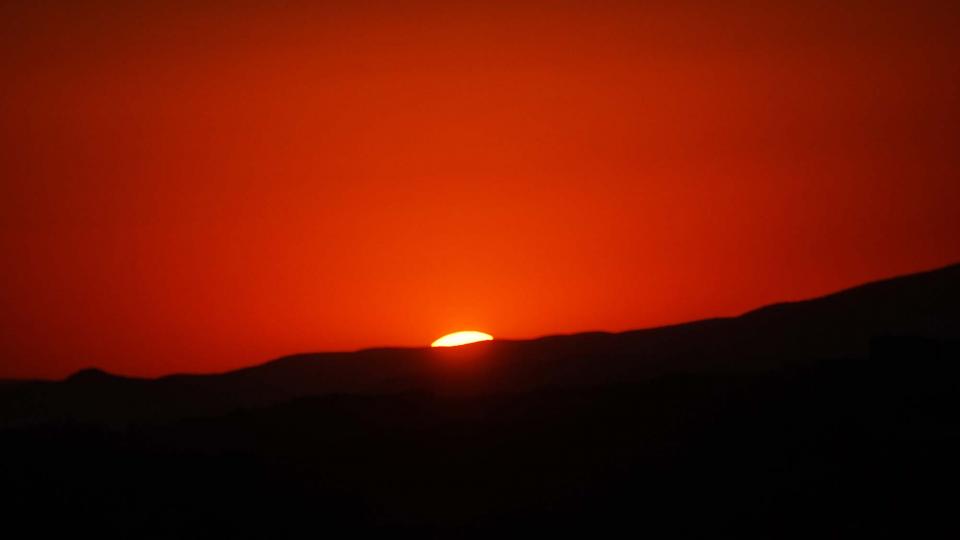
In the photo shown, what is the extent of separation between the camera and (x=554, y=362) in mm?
23797

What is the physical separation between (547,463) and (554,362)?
29.0 feet

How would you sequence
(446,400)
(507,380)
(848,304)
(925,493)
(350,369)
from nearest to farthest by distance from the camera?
(925,493)
(446,400)
(507,380)
(848,304)
(350,369)

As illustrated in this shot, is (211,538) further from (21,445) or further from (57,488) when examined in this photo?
(21,445)

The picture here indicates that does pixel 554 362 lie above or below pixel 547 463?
above

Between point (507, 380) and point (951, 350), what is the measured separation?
790 cm

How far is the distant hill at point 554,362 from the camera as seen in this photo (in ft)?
72.7

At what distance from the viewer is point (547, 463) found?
49.1 feet

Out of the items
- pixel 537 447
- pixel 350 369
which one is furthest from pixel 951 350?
pixel 350 369

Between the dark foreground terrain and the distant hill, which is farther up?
the distant hill

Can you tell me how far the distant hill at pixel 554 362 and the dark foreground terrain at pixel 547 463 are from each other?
13.5 feet

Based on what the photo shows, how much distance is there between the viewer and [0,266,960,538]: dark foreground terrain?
43.7ft

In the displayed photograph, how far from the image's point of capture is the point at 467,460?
15.2m

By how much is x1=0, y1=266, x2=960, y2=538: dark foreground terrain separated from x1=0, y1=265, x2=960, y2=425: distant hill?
163 inches

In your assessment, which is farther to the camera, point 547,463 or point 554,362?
point 554,362
